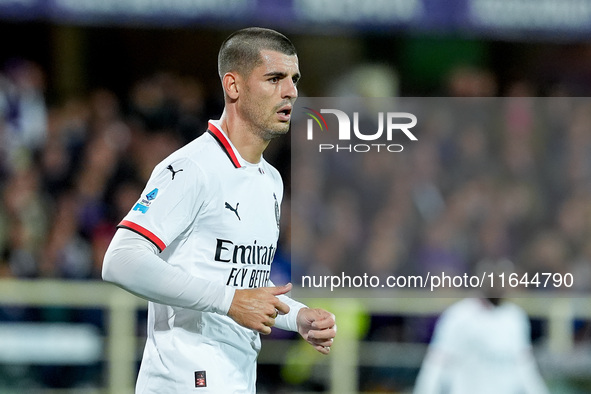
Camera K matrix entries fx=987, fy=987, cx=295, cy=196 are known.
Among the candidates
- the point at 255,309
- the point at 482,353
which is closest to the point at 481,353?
the point at 482,353

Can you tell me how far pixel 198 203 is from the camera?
3.00 meters

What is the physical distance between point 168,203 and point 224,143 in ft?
1.26

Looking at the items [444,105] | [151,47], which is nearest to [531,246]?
[444,105]

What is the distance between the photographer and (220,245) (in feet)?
10.1

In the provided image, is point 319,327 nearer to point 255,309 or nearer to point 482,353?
point 255,309

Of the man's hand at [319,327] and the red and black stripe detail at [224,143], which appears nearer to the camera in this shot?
the man's hand at [319,327]

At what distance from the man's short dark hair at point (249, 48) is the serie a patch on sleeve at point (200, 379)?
0.98 metres

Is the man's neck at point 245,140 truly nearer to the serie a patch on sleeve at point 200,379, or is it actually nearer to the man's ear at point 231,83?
the man's ear at point 231,83

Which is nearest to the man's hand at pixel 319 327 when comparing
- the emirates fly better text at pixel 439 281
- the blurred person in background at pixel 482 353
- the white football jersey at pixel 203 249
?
the white football jersey at pixel 203 249

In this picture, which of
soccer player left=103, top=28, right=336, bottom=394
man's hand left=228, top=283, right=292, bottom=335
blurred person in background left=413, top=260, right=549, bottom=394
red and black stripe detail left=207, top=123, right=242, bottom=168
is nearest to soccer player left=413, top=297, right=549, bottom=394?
blurred person in background left=413, top=260, right=549, bottom=394

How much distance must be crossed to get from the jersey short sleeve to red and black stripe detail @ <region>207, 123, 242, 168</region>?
0.61ft

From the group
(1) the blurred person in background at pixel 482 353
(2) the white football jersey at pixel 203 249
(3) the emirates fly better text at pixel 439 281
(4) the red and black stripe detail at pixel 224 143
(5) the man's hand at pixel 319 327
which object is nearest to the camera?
(2) the white football jersey at pixel 203 249

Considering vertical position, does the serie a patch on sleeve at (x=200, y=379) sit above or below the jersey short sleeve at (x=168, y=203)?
below

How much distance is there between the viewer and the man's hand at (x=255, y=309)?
9.21 ft
